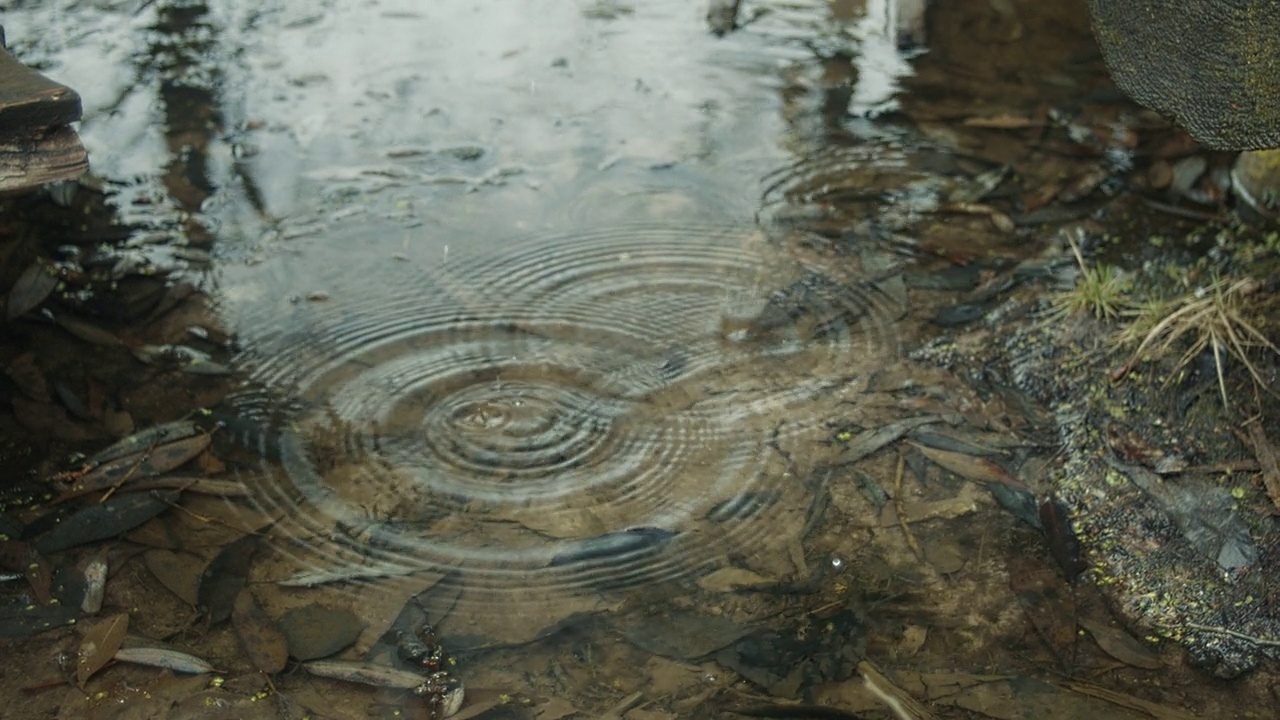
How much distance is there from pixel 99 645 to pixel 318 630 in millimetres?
578

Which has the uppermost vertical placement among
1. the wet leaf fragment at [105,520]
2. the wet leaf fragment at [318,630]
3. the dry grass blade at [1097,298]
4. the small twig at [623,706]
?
the dry grass blade at [1097,298]

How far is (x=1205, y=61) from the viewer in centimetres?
331

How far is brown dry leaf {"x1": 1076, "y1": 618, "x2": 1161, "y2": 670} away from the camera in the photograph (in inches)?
130

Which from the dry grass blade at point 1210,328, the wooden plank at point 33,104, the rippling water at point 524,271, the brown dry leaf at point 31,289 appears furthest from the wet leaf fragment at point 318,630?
the dry grass blade at point 1210,328

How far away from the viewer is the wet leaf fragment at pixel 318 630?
3.32 m

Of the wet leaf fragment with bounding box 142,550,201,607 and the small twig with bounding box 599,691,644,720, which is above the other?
→ the wet leaf fragment with bounding box 142,550,201,607

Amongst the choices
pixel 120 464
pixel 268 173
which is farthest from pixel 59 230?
pixel 120 464

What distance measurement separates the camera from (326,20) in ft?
22.7

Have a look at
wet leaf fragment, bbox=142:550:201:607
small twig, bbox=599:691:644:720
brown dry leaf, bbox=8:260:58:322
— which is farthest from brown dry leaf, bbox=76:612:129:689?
brown dry leaf, bbox=8:260:58:322

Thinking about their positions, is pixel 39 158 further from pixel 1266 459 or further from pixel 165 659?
pixel 1266 459

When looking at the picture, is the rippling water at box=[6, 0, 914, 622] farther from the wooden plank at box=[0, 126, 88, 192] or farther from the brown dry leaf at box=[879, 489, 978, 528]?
the wooden plank at box=[0, 126, 88, 192]

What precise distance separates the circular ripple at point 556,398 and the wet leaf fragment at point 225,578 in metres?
0.13

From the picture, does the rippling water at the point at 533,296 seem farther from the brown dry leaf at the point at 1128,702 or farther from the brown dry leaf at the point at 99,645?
the brown dry leaf at the point at 1128,702

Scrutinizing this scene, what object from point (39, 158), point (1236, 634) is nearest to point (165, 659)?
point (39, 158)
